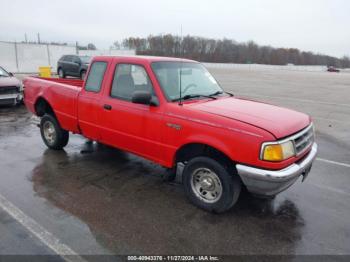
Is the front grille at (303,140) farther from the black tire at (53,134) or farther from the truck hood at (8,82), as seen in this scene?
the truck hood at (8,82)

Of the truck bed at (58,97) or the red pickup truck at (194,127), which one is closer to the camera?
the red pickup truck at (194,127)

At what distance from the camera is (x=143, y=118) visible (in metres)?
4.34

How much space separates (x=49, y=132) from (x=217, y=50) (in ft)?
331

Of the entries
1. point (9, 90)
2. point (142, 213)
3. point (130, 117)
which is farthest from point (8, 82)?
point (142, 213)

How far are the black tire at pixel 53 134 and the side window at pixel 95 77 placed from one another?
4.57 ft

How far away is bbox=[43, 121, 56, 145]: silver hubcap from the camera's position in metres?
6.27

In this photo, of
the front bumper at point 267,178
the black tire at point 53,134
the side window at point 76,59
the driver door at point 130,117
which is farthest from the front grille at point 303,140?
the side window at point 76,59

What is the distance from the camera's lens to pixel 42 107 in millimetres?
6562

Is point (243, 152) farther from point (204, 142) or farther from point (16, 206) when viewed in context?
point (16, 206)

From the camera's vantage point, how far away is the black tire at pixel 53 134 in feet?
20.2

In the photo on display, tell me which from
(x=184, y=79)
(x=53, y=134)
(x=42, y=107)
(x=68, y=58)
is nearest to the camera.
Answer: (x=184, y=79)

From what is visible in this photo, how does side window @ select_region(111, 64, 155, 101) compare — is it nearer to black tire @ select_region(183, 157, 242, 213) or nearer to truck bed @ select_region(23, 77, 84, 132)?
truck bed @ select_region(23, 77, 84, 132)

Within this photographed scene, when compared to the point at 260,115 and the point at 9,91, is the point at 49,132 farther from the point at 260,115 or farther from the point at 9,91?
the point at 9,91

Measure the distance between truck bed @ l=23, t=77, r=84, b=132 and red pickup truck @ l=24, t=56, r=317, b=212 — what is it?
1.6 inches
